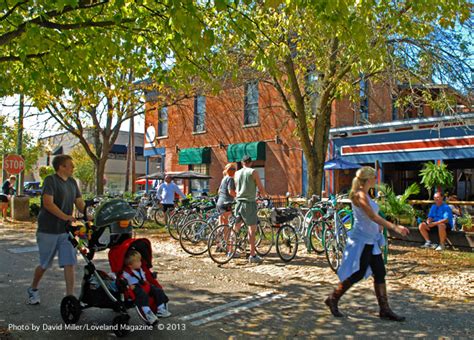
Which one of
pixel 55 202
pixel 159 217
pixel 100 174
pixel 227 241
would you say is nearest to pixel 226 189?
pixel 227 241

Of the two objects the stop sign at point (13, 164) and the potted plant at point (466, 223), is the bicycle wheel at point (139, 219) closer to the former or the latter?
the stop sign at point (13, 164)

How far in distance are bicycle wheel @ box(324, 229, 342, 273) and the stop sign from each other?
1197cm

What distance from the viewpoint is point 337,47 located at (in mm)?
10484

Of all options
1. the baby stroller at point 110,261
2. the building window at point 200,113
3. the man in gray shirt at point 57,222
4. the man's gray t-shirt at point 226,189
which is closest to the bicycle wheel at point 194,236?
the man's gray t-shirt at point 226,189

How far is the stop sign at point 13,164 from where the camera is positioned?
15.2m

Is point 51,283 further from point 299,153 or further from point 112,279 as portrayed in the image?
point 299,153

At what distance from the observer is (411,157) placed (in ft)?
59.4

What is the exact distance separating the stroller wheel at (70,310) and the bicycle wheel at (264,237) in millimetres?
4743

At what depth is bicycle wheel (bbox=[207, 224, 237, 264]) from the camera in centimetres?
812

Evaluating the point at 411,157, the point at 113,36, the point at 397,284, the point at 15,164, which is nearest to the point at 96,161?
the point at 15,164

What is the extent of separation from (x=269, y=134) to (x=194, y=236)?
1399 cm

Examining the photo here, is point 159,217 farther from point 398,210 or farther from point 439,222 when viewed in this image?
point 439,222

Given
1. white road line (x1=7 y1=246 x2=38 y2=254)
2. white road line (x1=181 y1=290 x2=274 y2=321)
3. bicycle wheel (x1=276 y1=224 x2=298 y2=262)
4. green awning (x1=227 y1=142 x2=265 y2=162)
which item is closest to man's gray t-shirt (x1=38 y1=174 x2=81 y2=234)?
white road line (x1=181 y1=290 x2=274 y2=321)

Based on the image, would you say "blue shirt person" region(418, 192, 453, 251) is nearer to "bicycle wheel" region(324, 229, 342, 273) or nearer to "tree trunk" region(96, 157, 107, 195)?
"bicycle wheel" region(324, 229, 342, 273)
